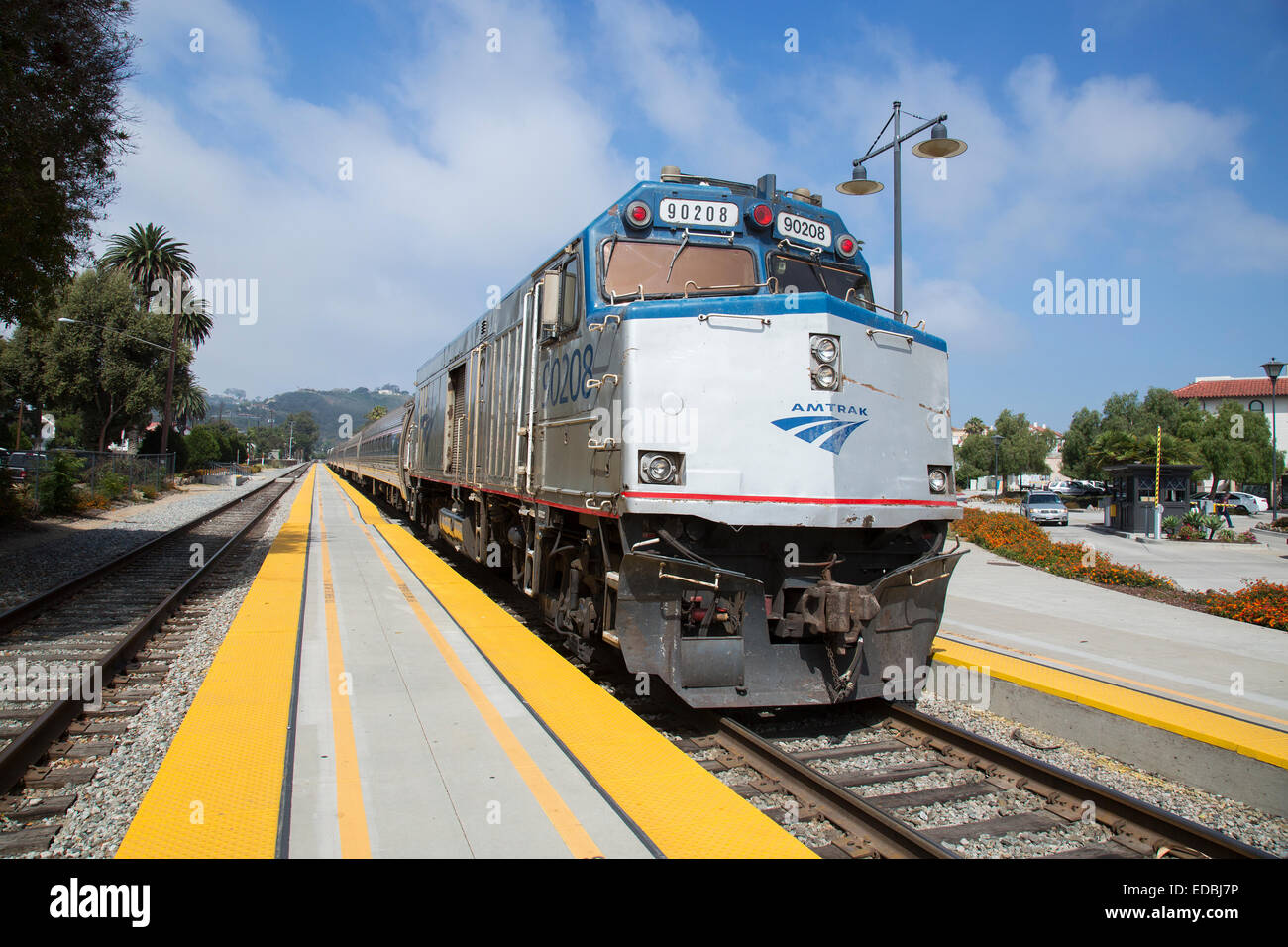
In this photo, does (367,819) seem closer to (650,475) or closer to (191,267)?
(650,475)

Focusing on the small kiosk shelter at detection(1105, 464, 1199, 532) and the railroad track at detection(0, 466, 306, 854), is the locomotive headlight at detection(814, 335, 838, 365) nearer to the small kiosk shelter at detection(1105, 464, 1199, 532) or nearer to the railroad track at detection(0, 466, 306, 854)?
the railroad track at detection(0, 466, 306, 854)

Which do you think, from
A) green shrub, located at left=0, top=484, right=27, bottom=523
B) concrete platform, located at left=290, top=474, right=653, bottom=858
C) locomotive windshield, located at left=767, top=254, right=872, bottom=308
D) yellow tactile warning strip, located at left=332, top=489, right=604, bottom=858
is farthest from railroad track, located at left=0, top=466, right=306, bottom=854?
green shrub, located at left=0, top=484, right=27, bottom=523

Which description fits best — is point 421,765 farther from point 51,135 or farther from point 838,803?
point 51,135

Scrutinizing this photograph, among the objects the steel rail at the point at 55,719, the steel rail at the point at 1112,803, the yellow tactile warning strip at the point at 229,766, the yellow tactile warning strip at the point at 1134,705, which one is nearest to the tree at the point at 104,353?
the steel rail at the point at 55,719

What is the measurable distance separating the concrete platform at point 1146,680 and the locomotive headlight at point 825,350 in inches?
126

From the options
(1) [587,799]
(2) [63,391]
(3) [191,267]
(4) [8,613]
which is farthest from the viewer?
(3) [191,267]

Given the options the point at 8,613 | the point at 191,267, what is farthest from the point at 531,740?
the point at 191,267

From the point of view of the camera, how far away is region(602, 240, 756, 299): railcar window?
569cm

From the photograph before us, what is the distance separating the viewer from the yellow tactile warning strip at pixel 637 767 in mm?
3461

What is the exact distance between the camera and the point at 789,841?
3.44m

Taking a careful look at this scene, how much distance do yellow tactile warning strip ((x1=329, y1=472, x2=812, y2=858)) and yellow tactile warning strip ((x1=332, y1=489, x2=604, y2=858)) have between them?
10.3 inches
